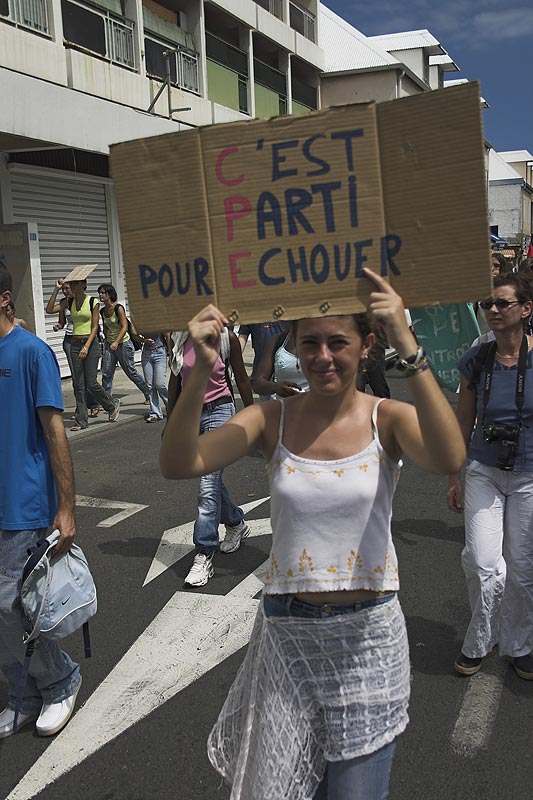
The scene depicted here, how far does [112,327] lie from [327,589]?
9.50 meters

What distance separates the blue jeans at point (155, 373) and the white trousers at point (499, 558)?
742 cm

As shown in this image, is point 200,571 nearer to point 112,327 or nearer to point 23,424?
point 23,424

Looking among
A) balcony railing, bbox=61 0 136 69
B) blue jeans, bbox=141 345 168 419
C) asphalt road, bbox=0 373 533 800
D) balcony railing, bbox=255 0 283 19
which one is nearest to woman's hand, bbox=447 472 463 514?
asphalt road, bbox=0 373 533 800

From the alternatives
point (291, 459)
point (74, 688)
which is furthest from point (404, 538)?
point (291, 459)

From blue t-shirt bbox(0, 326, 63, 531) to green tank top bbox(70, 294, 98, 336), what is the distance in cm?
745

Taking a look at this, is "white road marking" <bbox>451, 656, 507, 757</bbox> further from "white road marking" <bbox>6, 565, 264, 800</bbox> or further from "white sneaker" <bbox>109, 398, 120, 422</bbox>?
"white sneaker" <bbox>109, 398, 120, 422</bbox>

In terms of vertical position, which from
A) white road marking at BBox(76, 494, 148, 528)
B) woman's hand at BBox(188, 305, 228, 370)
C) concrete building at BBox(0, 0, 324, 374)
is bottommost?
white road marking at BBox(76, 494, 148, 528)

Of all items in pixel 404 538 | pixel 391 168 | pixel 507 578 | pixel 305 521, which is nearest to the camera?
pixel 391 168

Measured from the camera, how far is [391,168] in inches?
77.0

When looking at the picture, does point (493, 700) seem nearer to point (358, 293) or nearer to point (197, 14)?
point (358, 293)

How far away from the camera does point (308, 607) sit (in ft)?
7.12

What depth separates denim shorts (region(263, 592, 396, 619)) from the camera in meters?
2.15

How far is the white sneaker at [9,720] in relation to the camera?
11.1 feet

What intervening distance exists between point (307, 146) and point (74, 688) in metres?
2.74
